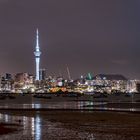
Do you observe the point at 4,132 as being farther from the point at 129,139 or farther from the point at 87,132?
A: the point at 129,139

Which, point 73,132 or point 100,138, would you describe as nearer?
point 100,138

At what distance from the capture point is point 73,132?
1619 inches

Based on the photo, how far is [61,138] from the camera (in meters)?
36.6

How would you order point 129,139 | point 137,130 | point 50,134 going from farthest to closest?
point 137,130
point 50,134
point 129,139

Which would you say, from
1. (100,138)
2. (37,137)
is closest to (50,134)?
(37,137)

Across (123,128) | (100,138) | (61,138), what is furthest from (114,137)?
(123,128)

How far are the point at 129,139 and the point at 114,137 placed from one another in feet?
5.75

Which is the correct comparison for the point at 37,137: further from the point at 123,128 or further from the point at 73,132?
the point at 123,128

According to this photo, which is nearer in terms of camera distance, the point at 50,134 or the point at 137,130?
the point at 50,134

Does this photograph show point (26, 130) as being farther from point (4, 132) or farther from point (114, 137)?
point (114, 137)

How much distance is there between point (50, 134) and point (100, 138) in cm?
500

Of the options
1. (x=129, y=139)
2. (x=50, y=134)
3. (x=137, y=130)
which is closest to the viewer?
(x=129, y=139)

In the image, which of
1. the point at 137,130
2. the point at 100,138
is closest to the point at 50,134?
the point at 100,138

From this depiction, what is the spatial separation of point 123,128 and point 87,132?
194 inches
